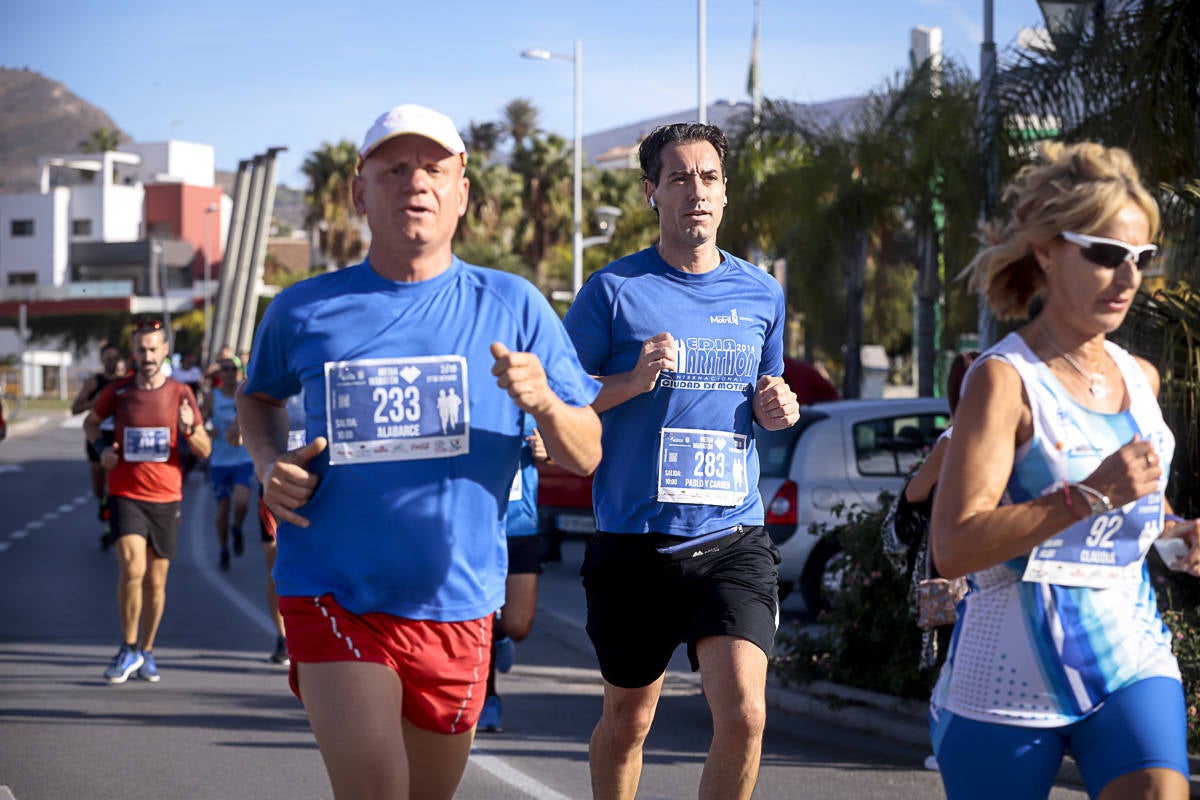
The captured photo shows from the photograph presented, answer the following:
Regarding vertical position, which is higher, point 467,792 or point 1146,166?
point 1146,166

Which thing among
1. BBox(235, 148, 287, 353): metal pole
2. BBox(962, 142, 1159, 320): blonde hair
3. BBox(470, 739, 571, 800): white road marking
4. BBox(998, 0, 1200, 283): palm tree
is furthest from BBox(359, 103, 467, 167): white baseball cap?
BBox(235, 148, 287, 353): metal pole

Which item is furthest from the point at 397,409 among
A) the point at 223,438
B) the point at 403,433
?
the point at 223,438

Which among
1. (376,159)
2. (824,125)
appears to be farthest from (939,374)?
(376,159)

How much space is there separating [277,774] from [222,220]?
97.4 m

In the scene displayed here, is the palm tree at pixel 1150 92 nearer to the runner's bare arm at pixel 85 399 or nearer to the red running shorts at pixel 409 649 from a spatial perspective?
the red running shorts at pixel 409 649

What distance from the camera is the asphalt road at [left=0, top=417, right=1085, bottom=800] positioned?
654cm

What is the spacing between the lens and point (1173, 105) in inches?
456

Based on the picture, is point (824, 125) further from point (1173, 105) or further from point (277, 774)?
point (277, 774)

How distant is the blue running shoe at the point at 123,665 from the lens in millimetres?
8969

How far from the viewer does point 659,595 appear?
4.73 meters

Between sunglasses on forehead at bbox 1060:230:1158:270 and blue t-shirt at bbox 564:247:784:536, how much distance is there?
173cm

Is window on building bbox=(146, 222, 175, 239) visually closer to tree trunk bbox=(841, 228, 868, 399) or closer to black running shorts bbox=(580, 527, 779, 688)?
tree trunk bbox=(841, 228, 868, 399)

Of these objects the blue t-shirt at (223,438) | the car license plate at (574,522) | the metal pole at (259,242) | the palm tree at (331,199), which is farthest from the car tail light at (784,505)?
the palm tree at (331,199)

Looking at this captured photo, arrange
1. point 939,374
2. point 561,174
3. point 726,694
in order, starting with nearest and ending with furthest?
point 726,694, point 939,374, point 561,174
